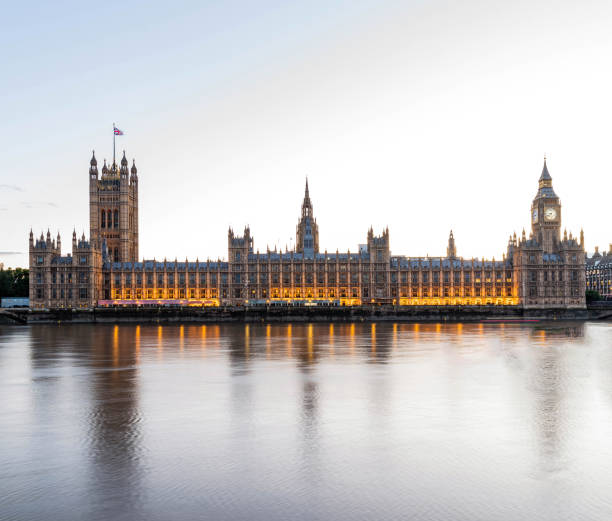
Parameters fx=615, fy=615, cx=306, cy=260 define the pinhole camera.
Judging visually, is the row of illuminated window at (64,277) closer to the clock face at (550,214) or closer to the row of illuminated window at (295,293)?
the row of illuminated window at (295,293)

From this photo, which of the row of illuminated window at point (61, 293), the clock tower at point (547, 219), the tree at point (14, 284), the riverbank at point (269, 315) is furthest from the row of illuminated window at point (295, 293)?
the clock tower at point (547, 219)

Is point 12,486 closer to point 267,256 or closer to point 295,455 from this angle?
point 295,455

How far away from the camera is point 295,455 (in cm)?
1789

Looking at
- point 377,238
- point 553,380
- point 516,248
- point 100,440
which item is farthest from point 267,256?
point 100,440

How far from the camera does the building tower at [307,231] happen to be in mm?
156500

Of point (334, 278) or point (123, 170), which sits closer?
point (334, 278)

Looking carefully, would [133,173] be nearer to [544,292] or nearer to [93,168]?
[93,168]

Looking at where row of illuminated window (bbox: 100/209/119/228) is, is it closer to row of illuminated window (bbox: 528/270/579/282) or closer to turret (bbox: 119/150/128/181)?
turret (bbox: 119/150/128/181)

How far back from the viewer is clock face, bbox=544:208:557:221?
173 meters

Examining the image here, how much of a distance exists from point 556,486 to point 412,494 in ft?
12.1

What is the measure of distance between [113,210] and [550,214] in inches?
4721

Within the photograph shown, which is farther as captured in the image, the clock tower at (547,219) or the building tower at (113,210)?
the clock tower at (547,219)

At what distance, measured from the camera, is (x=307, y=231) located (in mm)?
159125

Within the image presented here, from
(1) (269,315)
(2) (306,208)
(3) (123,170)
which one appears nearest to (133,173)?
(3) (123,170)
